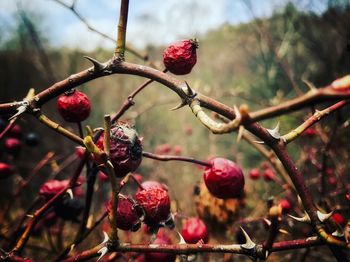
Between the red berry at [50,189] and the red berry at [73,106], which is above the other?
the red berry at [73,106]

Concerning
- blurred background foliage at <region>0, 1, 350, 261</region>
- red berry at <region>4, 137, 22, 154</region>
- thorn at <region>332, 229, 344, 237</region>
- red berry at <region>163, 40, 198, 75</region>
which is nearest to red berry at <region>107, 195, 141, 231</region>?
red berry at <region>163, 40, 198, 75</region>

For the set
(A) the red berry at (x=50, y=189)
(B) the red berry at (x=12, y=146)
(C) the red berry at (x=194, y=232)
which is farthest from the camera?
(B) the red berry at (x=12, y=146)

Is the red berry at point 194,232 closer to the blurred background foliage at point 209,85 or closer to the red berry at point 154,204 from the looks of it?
the red berry at point 154,204

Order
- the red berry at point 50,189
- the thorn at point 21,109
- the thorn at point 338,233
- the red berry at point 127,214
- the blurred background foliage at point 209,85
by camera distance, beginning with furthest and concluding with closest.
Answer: the blurred background foliage at point 209,85, the red berry at point 50,189, the red berry at point 127,214, the thorn at point 21,109, the thorn at point 338,233

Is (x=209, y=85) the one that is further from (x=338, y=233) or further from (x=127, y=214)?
(x=338, y=233)

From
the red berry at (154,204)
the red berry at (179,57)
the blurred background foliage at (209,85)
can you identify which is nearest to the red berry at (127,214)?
the red berry at (154,204)

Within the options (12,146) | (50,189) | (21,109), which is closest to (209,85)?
(12,146)
